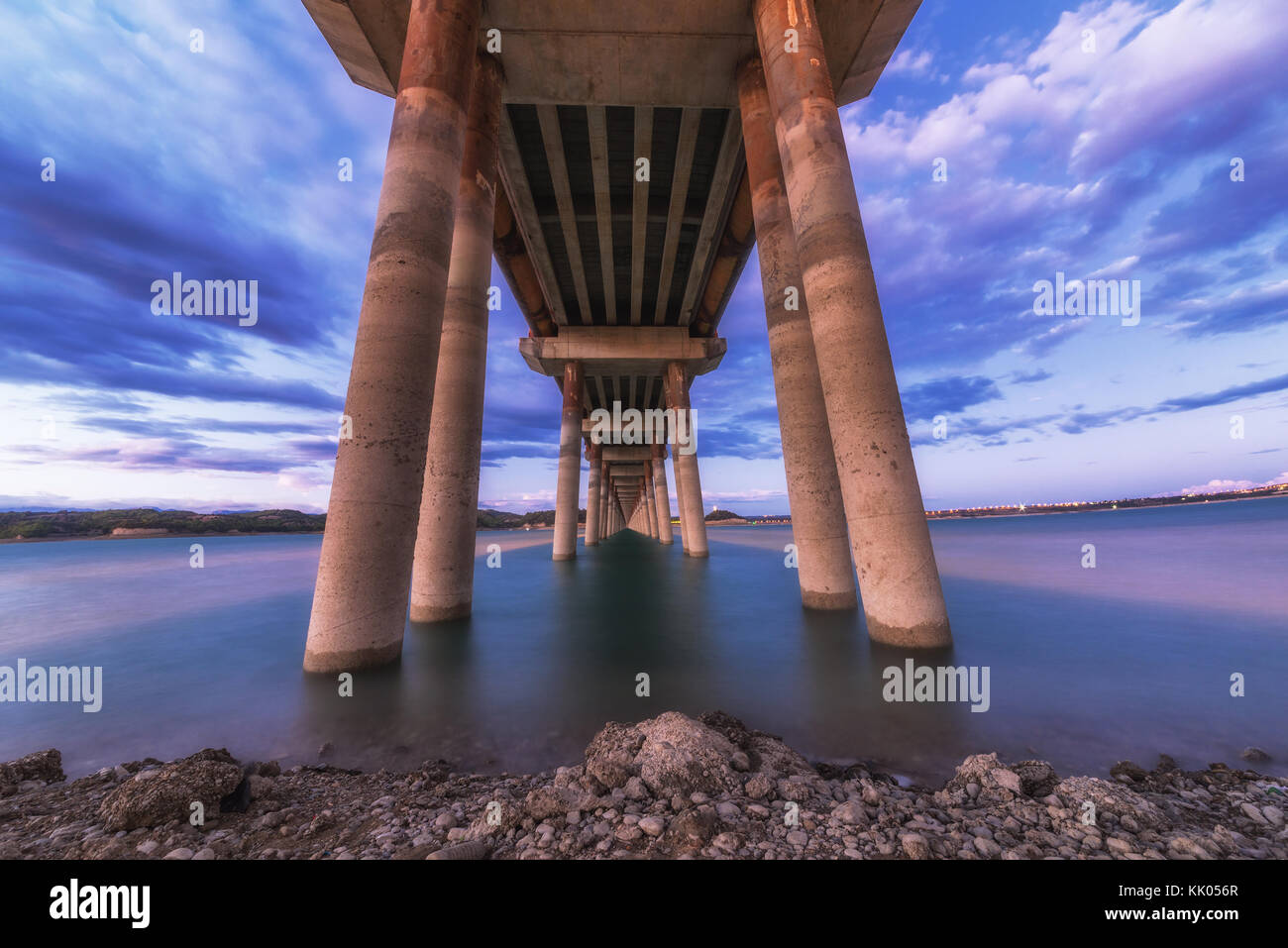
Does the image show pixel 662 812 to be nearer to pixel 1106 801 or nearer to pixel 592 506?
pixel 1106 801

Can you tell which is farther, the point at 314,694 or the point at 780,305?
the point at 780,305

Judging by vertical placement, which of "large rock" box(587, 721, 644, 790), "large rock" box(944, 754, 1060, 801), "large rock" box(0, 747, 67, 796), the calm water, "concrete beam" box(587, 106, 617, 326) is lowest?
the calm water

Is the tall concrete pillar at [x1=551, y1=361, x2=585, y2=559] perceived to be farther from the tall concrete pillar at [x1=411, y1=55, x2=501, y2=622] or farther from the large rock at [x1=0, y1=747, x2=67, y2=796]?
the large rock at [x1=0, y1=747, x2=67, y2=796]

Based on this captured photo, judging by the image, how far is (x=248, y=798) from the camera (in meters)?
2.80

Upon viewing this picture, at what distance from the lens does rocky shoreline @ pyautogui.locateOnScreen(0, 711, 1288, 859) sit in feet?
6.95

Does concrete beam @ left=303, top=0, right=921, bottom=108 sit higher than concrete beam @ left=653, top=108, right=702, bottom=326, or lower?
lower

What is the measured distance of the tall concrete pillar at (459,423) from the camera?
8.66 m

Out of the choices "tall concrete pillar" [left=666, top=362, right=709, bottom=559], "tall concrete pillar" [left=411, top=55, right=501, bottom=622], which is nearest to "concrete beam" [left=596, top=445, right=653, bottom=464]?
"tall concrete pillar" [left=666, top=362, right=709, bottom=559]

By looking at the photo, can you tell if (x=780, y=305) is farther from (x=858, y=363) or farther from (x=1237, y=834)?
(x=1237, y=834)

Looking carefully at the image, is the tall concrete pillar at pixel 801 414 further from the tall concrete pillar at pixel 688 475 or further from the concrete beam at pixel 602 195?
the tall concrete pillar at pixel 688 475

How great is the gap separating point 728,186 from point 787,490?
11.7 m

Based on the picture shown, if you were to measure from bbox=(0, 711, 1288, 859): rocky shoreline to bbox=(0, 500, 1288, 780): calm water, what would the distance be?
0.66 m
